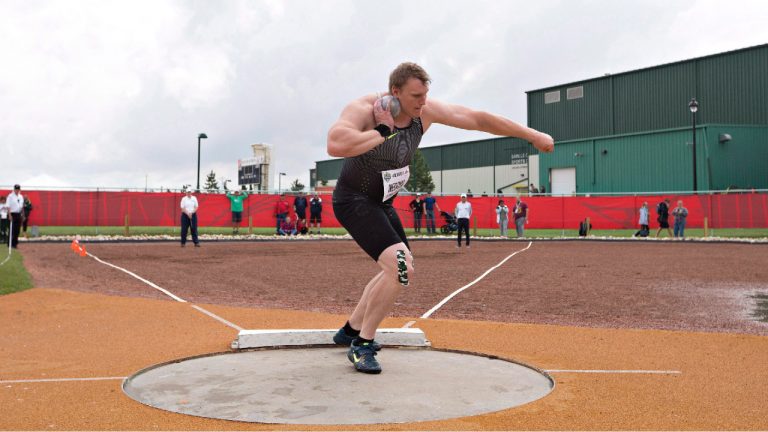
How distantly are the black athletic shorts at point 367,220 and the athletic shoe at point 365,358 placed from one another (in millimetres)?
662

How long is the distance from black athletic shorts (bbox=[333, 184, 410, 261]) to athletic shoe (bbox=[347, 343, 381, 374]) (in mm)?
662

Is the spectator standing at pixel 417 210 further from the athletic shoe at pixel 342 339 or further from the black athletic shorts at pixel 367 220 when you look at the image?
the black athletic shorts at pixel 367 220

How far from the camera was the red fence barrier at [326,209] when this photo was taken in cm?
2994

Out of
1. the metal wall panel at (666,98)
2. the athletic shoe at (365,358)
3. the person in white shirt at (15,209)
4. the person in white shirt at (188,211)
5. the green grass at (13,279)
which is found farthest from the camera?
the metal wall panel at (666,98)

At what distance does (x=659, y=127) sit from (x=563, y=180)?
25.4ft

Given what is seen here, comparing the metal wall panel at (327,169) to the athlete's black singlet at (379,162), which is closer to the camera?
the athlete's black singlet at (379,162)

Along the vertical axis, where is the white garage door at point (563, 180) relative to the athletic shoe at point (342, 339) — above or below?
above

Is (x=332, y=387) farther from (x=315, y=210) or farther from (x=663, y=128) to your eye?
(x=663, y=128)

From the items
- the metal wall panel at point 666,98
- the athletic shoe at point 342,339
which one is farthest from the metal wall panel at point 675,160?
the athletic shoe at point 342,339

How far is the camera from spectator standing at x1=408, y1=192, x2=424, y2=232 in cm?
3031

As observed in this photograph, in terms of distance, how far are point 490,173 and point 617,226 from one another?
3420 centimetres

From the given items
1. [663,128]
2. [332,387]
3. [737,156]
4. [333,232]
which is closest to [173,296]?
[332,387]

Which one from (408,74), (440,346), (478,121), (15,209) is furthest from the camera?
(15,209)

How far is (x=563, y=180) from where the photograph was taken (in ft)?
165
